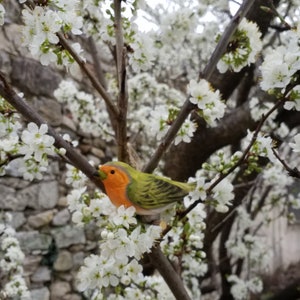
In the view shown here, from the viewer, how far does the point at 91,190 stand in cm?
315

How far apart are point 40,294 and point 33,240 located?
36cm

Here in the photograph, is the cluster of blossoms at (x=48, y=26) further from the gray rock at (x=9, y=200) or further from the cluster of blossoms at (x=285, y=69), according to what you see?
the gray rock at (x=9, y=200)

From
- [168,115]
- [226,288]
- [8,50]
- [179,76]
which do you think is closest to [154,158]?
[168,115]

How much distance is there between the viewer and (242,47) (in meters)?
0.94

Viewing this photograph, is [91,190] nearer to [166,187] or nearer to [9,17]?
[9,17]

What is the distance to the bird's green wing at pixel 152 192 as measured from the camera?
78cm

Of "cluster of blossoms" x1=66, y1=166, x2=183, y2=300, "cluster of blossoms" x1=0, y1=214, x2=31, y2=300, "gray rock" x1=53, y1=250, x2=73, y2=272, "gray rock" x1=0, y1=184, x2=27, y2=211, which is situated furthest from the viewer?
"gray rock" x1=53, y1=250, x2=73, y2=272

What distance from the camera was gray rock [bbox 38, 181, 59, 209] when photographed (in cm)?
279

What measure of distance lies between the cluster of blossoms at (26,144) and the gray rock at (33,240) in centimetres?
179

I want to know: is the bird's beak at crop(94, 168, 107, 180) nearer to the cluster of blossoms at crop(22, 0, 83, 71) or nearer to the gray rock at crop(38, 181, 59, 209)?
the cluster of blossoms at crop(22, 0, 83, 71)

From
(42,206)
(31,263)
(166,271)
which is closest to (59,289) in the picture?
(31,263)

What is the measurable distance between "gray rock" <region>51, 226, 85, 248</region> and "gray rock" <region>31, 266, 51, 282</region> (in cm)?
19

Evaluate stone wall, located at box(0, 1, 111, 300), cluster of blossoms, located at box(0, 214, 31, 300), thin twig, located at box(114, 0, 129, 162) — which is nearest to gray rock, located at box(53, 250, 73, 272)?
stone wall, located at box(0, 1, 111, 300)

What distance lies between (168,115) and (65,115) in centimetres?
212
